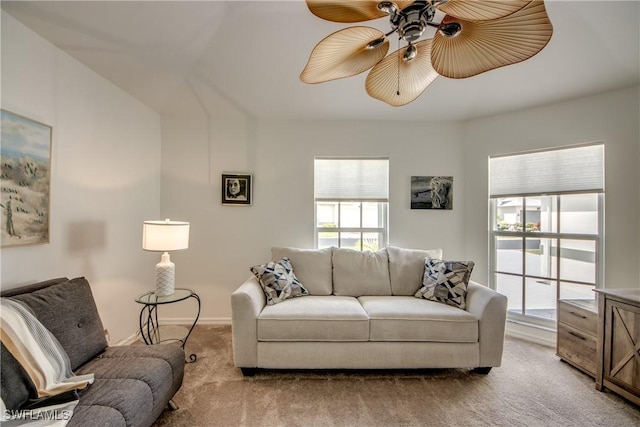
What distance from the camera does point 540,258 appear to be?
2.75 m

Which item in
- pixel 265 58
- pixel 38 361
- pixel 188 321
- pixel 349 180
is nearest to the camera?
pixel 38 361

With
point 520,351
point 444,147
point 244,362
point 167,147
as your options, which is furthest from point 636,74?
point 167,147

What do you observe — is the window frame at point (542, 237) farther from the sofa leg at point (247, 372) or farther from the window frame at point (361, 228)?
the sofa leg at point (247, 372)

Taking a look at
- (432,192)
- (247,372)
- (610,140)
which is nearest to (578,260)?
(610,140)

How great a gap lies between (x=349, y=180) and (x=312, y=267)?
1143 mm

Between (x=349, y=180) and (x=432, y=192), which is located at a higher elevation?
(x=349, y=180)

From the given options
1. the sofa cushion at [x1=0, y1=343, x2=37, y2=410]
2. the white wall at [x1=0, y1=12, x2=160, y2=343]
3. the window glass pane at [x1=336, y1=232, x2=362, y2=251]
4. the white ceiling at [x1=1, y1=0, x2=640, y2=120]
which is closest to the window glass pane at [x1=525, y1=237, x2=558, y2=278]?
the white ceiling at [x1=1, y1=0, x2=640, y2=120]

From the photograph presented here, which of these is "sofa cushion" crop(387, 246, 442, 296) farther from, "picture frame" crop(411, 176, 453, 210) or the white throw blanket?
the white throw blanket

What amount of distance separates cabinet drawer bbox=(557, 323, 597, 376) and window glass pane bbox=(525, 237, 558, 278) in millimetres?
550

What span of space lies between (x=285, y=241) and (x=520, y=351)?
2532mm

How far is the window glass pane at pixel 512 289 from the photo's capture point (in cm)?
286

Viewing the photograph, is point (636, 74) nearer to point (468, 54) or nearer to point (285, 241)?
Result: point (468, 54)

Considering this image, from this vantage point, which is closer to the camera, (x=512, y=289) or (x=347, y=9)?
(x=347, y=9)

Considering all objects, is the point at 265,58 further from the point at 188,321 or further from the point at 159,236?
the point at 188,321
